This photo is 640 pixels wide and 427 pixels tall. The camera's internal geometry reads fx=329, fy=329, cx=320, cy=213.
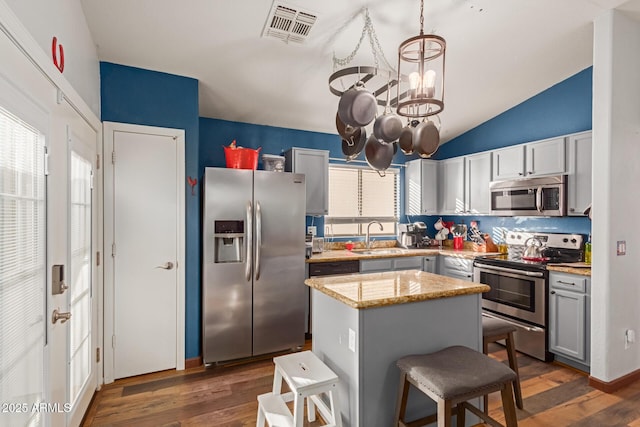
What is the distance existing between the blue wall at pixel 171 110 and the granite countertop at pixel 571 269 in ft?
11.1

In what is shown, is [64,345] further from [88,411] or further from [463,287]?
[463,287]

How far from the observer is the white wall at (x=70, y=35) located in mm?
1427

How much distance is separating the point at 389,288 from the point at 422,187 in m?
3.11

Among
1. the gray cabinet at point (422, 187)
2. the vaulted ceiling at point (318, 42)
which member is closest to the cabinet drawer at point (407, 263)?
the gray cabinet at point (422, 187)

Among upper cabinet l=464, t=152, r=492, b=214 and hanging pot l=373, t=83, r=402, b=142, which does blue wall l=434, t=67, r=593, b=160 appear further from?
hanging pot l=373, t=83, r=402, b=142

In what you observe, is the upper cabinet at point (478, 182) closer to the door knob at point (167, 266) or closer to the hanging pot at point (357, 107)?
the hanging pot at point (357, 107)

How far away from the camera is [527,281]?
131 inches

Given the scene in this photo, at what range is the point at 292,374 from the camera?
5.94 feet

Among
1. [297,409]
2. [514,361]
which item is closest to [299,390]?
[297,409]

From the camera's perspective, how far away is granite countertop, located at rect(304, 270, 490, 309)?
6.06 ft

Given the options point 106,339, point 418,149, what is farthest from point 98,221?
point 418,149

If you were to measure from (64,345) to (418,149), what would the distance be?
2303mm

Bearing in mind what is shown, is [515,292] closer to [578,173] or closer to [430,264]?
[430,264]

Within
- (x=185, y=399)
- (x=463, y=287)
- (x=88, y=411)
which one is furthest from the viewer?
(x=185, y=399)
